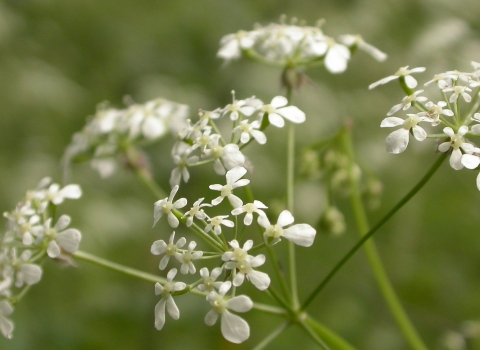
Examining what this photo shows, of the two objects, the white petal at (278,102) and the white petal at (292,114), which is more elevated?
the white petal at (278,102)

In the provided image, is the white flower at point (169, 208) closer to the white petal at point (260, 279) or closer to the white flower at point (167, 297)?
the white flower at point (167, 297)

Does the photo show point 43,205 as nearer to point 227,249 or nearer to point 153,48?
point 227,249

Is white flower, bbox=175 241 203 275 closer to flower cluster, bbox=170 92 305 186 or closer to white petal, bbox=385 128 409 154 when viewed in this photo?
flower cluster, bbox=170 92 305 186

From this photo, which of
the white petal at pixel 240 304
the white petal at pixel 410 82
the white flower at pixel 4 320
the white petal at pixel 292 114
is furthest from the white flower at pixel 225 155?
the white flower at pixel 4 320

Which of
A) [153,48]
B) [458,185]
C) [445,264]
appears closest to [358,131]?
[458,185]

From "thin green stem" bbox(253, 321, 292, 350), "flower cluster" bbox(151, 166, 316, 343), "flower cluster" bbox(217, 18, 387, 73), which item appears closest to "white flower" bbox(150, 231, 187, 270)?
"flower cluster" bbox(151, 166, 316, 343)

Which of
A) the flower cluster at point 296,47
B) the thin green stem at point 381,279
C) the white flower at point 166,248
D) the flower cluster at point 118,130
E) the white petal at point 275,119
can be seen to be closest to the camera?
the white flower at point 166,248

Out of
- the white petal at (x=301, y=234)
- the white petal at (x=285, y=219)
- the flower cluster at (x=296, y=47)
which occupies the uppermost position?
the flower cluster at (x=296, y=47)
